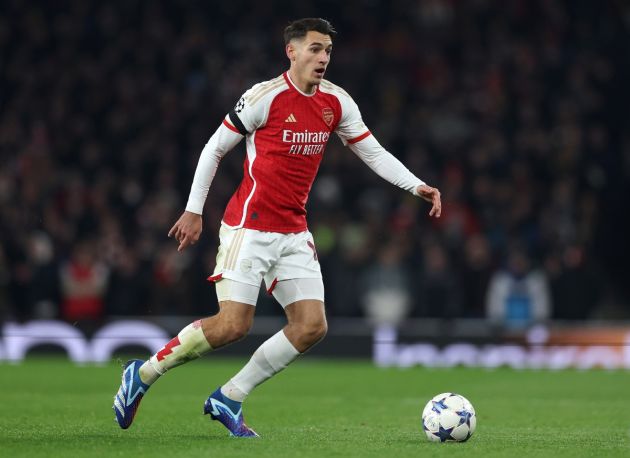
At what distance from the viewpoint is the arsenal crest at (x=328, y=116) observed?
725 cm

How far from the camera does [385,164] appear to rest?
24.6 ft

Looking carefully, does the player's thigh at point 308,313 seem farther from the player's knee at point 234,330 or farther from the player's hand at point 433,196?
the player's hand at point 433,196

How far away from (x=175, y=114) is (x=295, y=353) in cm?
1175

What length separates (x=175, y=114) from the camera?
18.4 metres

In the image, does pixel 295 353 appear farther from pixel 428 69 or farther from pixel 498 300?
pixel 428 69

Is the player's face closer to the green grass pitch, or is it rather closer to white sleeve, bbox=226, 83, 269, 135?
white sleeve, bbox=226, 83, 269, 135

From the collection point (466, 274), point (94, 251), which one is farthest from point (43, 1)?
point (466, 274)

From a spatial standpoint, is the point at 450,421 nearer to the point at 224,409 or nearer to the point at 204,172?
the point at 224,409

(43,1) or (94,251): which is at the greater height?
(43,1)

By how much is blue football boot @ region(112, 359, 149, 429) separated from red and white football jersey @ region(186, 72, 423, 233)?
3.28 feet

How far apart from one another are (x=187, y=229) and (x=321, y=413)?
2.78 metres

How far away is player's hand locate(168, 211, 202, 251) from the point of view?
6969 mm

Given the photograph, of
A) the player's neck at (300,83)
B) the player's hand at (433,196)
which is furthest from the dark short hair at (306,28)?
the player's hand at (433,196)

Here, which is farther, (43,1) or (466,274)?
(43,1)
